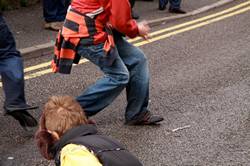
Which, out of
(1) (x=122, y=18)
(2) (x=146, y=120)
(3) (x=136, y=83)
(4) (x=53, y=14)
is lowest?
(4) (x=53, y=14)

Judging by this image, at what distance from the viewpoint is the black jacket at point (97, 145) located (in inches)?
110

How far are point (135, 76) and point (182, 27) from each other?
4826 millimetres

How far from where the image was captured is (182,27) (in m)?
9.68

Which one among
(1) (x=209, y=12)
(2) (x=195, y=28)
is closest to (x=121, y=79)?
(2) (x=195, y=28)

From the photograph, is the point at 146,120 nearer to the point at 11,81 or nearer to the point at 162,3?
the point at 11,81

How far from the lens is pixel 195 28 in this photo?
962cm

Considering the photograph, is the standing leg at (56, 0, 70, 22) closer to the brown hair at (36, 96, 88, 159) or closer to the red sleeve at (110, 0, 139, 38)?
the red sleeve at (110, 0, 139, 38)

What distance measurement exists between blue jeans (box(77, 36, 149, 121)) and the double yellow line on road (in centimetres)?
194

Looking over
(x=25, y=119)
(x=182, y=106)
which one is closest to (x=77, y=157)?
(x=25, y=119)

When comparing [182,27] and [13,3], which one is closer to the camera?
[182,27]

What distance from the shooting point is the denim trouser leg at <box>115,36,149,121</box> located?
493 centimetres

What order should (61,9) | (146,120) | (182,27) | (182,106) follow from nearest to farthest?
(146,120)
(182,106)
(61,9)
(182,27)

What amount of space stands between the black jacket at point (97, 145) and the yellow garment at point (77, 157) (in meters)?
0.04

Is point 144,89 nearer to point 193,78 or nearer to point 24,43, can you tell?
point 193,78
